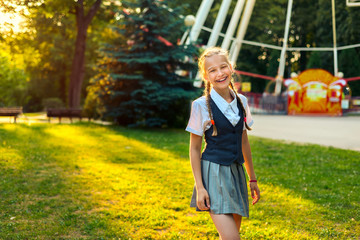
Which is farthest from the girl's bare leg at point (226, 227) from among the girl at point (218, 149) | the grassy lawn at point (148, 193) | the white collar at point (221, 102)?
the grassy lawn at point (148, 193)

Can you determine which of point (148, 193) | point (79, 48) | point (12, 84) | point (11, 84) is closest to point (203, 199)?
point (148, 193)

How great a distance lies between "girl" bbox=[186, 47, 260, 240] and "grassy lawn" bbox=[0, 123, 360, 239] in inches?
72.5

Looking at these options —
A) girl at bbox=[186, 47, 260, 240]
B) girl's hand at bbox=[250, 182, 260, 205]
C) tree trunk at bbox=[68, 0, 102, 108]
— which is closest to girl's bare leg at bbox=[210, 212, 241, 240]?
girl at bbox=[186, 47, 260, 240]

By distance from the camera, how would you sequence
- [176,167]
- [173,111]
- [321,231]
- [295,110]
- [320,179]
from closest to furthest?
[321,231], [320,179], [176,167], [173,111], [295,110]

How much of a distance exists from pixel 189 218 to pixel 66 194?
2145 millimetres

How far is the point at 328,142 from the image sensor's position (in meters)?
12.8

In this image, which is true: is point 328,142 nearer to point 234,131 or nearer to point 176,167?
point 176,167

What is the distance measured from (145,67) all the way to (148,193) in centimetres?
1048

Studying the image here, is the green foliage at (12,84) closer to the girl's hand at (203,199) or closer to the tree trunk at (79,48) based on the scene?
the tree trunk at (79,48)

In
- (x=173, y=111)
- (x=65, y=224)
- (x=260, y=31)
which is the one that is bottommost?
(x=65, y=224)

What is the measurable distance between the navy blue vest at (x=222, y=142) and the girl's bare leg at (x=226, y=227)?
36 centimetres

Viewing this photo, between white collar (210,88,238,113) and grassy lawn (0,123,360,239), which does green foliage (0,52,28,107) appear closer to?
grassy lawn (0,123,360,239)

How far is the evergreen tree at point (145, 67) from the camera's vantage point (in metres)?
15.8

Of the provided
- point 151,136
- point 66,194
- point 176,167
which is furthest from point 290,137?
point 66,194
